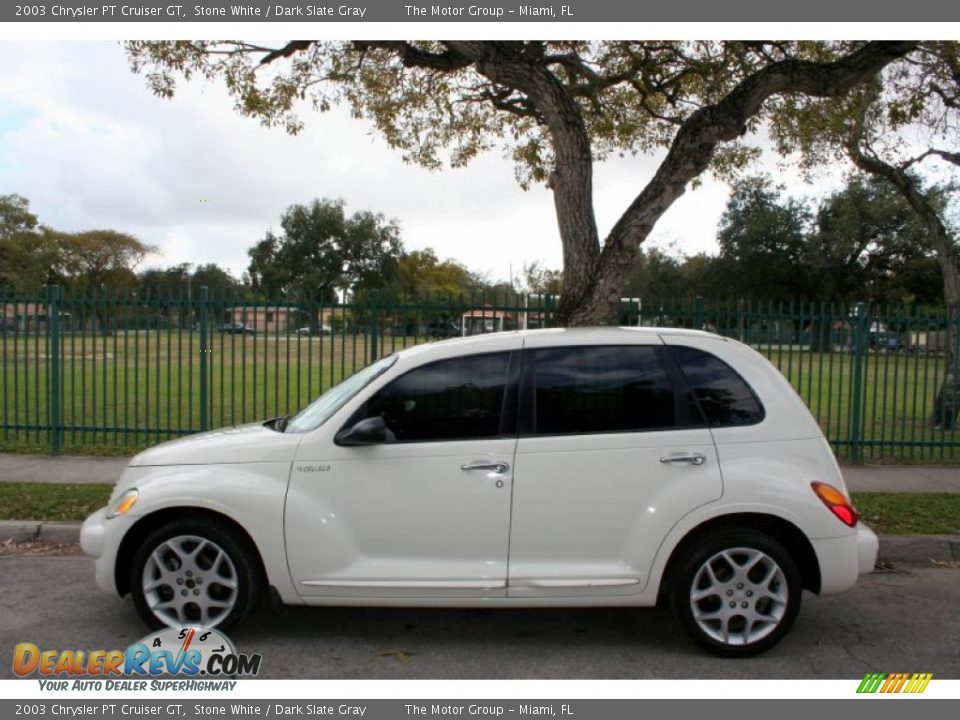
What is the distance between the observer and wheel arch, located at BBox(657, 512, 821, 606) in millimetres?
4379

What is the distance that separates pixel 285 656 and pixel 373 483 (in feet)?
3.45

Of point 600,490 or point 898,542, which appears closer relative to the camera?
point 600,490

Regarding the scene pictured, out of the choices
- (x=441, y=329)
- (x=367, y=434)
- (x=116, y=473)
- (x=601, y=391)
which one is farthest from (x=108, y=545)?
(x=441, y=329)

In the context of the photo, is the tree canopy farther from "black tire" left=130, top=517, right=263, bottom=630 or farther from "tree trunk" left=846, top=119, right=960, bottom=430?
"black tire" left=130, top=517, right=263, bottom=630

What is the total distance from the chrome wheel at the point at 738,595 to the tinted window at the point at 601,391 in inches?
31.8

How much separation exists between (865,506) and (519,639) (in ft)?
14.8

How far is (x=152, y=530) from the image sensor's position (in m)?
4.57

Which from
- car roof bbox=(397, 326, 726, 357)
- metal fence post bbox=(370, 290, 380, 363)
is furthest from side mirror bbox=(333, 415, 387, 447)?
metal fence post bbox=(370, 290, 380, 363)

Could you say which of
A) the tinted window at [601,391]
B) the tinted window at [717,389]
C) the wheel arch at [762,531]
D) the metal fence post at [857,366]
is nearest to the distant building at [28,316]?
the tinted window at [601,391]

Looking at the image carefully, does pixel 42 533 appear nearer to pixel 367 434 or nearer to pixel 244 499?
pixel 244 499

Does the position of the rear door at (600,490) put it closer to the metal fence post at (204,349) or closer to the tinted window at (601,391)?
the tinted window at (601,391)

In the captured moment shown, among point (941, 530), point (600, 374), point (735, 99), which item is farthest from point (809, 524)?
point (735, 99)

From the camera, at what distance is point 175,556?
14.6 ft

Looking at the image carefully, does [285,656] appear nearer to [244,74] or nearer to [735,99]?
[735,99]
